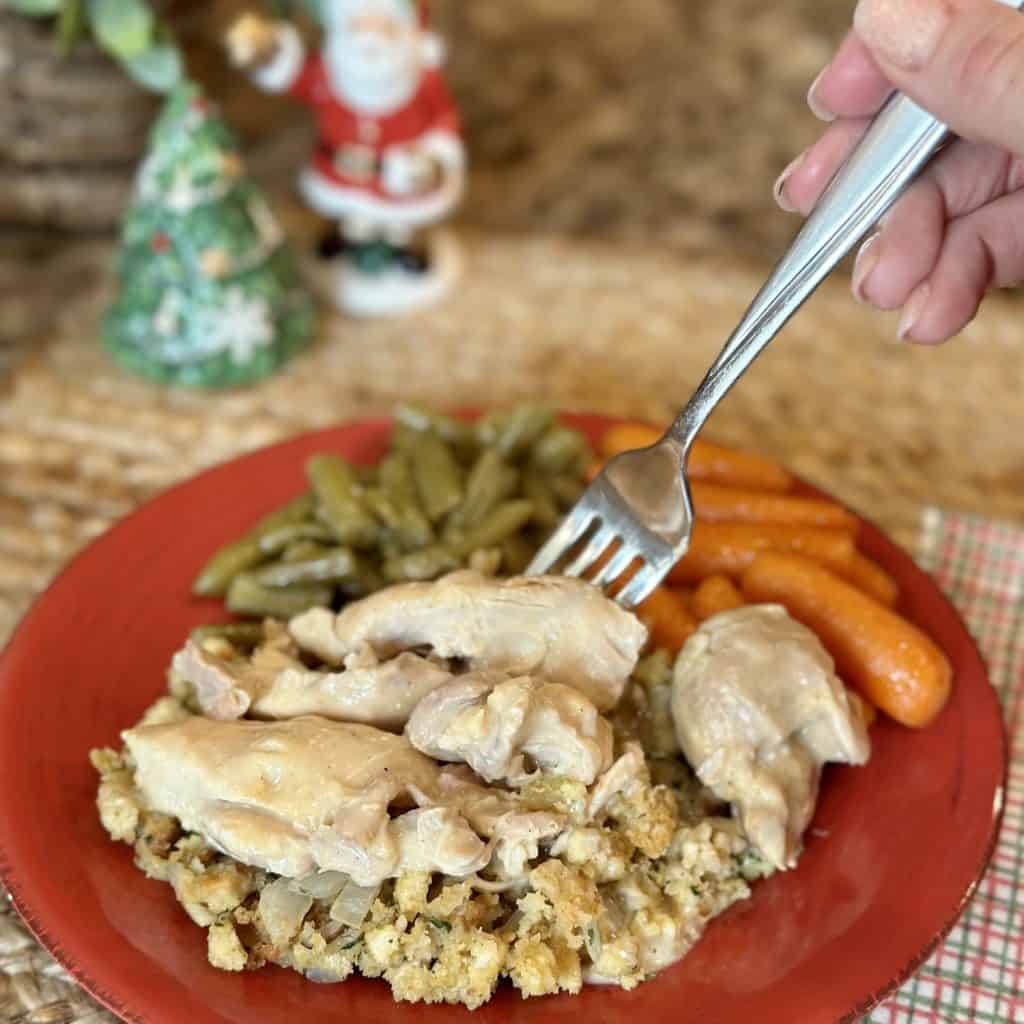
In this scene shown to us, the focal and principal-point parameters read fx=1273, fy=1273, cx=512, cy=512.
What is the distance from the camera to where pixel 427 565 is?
60.0 inches

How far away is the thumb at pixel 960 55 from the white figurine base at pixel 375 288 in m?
1.43

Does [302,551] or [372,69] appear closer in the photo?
[302,551]

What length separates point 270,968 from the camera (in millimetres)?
1140

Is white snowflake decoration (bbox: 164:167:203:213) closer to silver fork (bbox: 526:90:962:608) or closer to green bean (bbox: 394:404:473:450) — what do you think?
green bean (bbox: 394:404:473:450)

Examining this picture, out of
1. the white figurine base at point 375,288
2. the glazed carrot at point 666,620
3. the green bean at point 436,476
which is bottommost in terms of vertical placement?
the white figurine base at point 375,288

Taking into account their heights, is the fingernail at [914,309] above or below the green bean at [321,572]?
above

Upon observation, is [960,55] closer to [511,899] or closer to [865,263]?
[865,263]

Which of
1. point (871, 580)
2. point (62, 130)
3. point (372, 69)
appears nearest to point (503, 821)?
point (871, 580)

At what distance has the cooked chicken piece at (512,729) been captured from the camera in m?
1.19

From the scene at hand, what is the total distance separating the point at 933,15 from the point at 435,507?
81cm

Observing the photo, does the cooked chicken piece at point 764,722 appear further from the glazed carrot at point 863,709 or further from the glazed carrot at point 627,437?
the glazed carrot at point 627,437

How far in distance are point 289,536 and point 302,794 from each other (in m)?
0.46

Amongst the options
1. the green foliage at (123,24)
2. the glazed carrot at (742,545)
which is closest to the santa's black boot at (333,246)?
the green foliage at (123,24)

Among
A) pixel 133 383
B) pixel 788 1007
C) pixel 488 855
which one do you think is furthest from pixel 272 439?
pixel 788 1007
